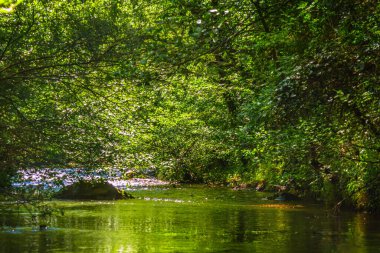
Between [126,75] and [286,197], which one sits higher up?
[126,75]

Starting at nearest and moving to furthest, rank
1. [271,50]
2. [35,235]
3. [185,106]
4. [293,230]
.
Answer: [35,235] < [293,230] < [271,50] < [185,106]

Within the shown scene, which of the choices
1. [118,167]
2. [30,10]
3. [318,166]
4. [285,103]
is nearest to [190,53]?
[285,103]

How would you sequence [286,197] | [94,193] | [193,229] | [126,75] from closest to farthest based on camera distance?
[126,75] → [193,229] → [286,197] → [94,193]

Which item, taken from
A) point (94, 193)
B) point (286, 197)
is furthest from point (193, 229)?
point (94, 193)

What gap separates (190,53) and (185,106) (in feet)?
56.4

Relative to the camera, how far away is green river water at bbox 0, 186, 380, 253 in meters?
11.7

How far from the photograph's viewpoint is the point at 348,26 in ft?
34.7

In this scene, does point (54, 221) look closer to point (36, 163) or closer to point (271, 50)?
point (36, 163)

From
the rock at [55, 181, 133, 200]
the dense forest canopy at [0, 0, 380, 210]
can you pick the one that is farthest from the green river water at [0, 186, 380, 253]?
the dense forest canopy at [0, 0, 380, 210]

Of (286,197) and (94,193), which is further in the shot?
(94,193)

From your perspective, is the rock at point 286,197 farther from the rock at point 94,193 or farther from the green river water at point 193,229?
the rock at point 94,193

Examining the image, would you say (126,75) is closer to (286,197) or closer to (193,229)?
(193,229)

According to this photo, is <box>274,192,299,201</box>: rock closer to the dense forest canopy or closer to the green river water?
the green river water

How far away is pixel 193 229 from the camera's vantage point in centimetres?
1426
